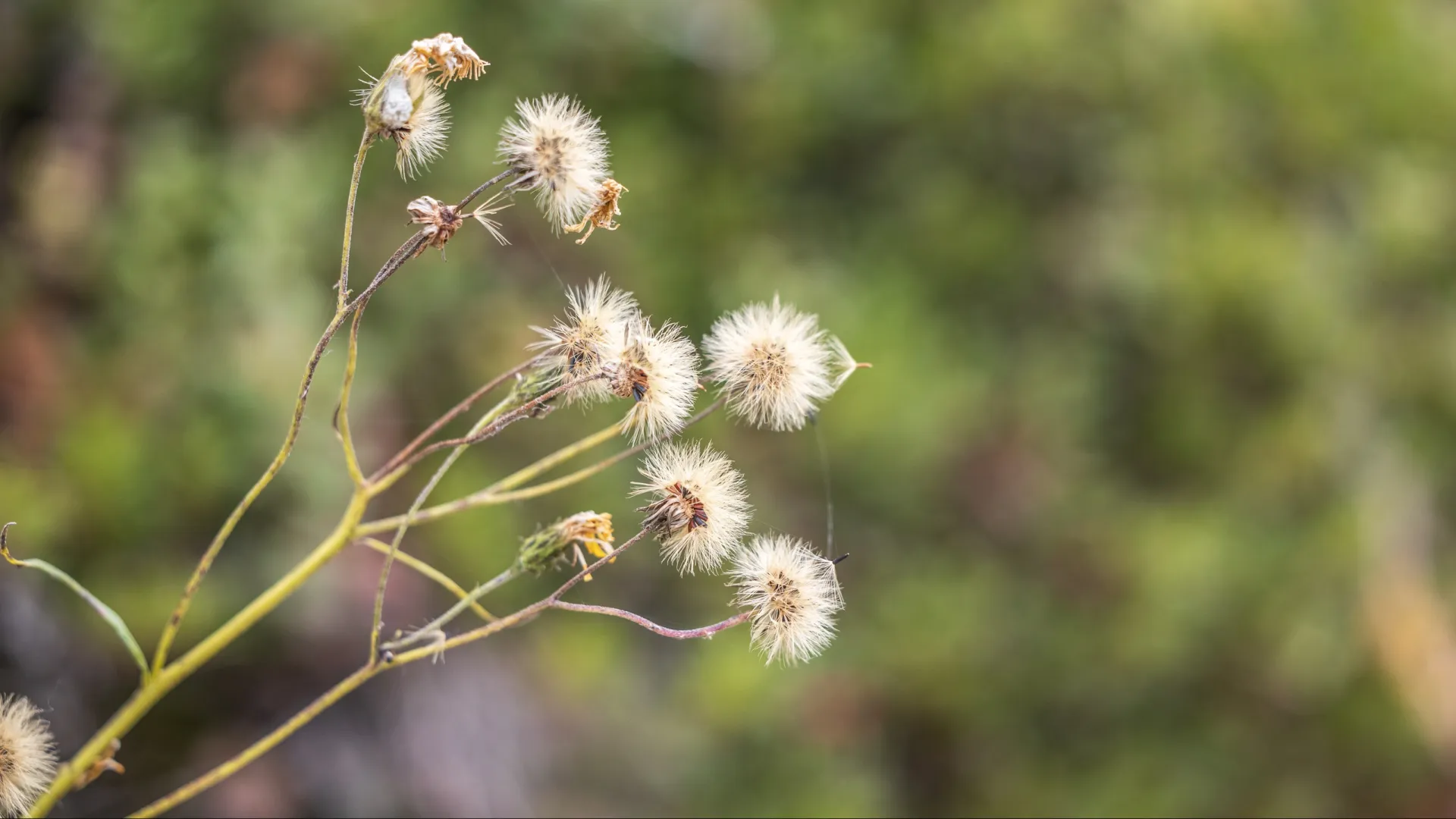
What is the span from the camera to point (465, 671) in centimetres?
141

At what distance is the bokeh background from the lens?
1243 mm

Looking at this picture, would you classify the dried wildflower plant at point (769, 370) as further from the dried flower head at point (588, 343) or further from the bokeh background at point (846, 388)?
the bokeh background at point (846, 388)

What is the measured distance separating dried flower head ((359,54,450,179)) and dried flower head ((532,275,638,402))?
0.10 meters

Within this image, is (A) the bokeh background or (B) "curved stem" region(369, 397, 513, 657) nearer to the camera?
(B) "curved stem" region(369, 397, 513, 657)

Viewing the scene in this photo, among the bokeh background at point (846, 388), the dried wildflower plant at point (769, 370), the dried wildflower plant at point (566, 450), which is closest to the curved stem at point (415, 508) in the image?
the dried wildflower plant at point (566, 450)

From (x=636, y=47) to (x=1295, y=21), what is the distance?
4.38 ft

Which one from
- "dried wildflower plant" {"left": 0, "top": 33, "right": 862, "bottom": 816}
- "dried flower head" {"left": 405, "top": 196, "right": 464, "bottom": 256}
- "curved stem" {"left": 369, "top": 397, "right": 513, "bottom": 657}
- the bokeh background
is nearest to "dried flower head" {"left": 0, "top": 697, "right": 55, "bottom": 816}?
"dried wildflower plant" {"left": 0, "top": 33, "right": 862, "bottom": 816}

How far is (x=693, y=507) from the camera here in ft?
1.68

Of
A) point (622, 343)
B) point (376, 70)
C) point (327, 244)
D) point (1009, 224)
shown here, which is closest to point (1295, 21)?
point (1009, 224)

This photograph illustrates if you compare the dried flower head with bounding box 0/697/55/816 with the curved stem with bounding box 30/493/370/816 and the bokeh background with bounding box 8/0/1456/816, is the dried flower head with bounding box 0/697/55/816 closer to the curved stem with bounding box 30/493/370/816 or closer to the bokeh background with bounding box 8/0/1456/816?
the curved stem with bounding box 30/493/370/816

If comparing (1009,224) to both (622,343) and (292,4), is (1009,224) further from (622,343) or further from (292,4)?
(622,343)

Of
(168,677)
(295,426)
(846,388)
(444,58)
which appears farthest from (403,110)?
(846,388)

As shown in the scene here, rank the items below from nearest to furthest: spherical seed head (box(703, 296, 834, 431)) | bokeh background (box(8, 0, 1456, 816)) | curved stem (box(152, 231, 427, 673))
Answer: curved stem (box(152, 231, 427, 673)) < spherical seed head (box(703, 296, 834, 431)) < bokeh background (box(8, 0, 1456, 816))

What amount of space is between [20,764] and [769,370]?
42 centimetres
